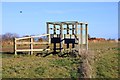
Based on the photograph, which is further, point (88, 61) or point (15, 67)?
point (88, 61)

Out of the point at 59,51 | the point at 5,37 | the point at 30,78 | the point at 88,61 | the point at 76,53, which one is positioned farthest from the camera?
the point at 5,37

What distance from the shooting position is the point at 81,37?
80.8 feet

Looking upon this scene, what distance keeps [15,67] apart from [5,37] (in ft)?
87.7

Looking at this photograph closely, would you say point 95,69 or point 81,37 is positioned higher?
point 81,37

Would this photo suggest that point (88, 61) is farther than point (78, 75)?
Yes

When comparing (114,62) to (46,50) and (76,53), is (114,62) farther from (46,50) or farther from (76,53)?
(46,50)

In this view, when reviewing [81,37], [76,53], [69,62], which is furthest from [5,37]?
[69,62]

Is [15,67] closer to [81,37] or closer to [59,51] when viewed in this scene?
[59,51]

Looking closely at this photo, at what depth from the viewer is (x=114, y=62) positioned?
18.5m

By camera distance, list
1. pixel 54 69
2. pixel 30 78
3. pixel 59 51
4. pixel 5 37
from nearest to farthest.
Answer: pixel 30 78
pixel 54 69
pixel 59 51
pixel 5 37

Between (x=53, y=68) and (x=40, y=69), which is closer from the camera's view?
(x=40, y=69)

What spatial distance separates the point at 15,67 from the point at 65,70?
2210mm

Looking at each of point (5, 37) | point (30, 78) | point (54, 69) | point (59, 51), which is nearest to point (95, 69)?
point (54, 69)

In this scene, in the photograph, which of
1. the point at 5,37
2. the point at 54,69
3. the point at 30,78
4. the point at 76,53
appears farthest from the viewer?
the point at 5,37
